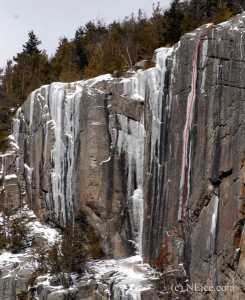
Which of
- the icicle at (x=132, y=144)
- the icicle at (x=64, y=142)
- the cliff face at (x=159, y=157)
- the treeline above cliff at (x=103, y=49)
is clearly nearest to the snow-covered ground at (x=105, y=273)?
the cliff face at (x=159, y=157)

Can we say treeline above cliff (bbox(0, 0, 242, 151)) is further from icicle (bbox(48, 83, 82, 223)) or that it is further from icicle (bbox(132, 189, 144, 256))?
icicle (bbox(132, 189, 144, 256))

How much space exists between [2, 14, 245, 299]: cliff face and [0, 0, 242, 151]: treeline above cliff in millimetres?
3043

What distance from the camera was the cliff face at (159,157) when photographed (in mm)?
13352

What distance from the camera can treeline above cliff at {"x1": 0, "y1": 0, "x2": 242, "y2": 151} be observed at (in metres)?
25.6

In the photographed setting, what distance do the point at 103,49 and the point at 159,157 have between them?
1875 centimetres

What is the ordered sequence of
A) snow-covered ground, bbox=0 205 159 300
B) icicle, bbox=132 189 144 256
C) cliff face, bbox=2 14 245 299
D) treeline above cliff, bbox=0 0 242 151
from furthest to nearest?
treeline above cliff, bbox=0 0 242 151 → icicle, bbox=132 189 144 256 → snow-covered ground, bbox=0 205 159 300 → cliff face, bbox=2 14 245 299

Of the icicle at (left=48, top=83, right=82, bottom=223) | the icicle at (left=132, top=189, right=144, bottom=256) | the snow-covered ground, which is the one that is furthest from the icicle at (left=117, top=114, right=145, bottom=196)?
the snow-covered ground

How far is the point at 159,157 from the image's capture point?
55.1 ft

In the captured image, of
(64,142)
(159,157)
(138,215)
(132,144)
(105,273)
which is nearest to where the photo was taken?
(159,157)

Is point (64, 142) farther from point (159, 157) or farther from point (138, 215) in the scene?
point (159, 157)

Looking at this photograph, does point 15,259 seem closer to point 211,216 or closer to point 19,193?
point 19,193

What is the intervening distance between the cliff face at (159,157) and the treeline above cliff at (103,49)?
3.04 m

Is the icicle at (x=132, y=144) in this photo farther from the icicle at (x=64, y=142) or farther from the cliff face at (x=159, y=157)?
the icicle at (x=64, y=142)

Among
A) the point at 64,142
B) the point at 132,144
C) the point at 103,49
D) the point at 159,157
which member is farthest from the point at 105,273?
the point at 103,49
